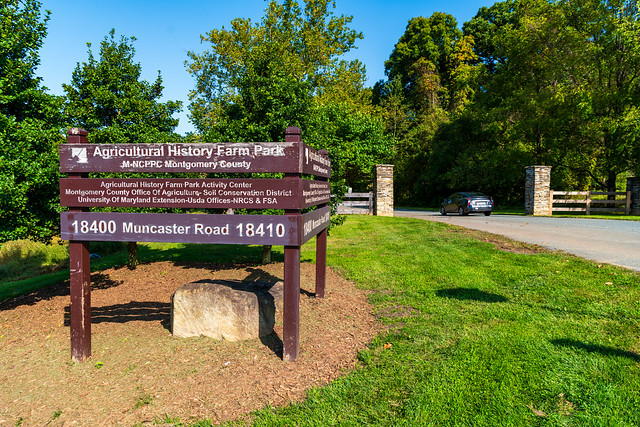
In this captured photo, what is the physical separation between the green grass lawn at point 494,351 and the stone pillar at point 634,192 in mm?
16189

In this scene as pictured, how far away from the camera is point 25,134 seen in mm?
5035

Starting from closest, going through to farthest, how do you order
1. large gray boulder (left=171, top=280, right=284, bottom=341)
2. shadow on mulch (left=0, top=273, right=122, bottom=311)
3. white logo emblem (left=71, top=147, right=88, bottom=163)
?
white logo emblem (left=71, top=147, right=88, bottom=163)
large gray boulder (left=171, top=280, right=284, bottom=341)
shadow on mulch (left=0, top=273, right=122, bottom=311)

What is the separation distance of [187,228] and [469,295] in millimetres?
4194

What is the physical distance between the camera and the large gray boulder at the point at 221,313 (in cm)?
449

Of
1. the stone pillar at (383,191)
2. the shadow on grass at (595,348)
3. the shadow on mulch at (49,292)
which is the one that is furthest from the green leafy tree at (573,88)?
the shadow on mulch at (49,292)

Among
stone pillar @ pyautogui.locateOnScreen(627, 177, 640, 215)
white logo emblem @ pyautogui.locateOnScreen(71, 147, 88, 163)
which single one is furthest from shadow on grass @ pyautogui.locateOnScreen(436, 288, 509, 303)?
stone pillar @ pyautogui.locateOnScreen(627, 177, 640, 215)

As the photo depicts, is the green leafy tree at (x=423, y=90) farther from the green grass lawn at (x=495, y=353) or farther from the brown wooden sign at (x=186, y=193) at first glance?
the brown wooden sign at (x=186, y=193)

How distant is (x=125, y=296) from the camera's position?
6.42m

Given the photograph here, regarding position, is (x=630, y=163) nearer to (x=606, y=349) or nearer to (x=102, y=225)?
(x=606, y=349)

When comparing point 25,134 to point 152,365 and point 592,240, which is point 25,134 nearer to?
point 152,365

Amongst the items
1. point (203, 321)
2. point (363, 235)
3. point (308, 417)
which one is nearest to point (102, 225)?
point (203, 321)

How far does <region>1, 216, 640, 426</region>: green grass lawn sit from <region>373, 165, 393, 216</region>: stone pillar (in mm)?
11839

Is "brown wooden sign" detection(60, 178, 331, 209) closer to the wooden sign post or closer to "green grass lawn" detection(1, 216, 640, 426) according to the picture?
the wooden sign post

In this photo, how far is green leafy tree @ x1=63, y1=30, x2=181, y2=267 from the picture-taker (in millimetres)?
7133
